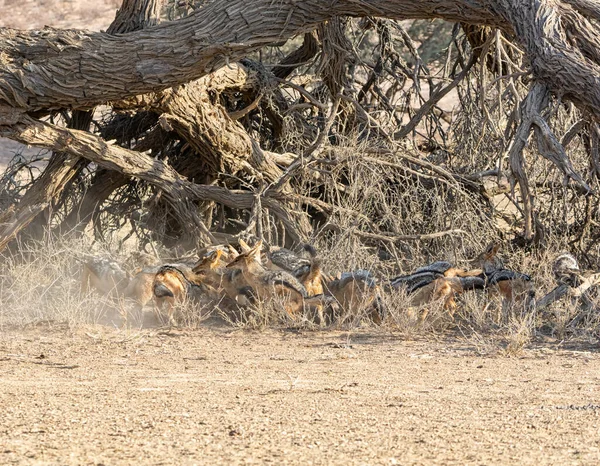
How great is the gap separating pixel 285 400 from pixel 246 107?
259 inches

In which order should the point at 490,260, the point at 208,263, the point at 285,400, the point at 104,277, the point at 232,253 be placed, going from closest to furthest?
the point at 285,400 < the point at 208,263 < the point at 232,253 < the point at 104,277 < the point at 490,260

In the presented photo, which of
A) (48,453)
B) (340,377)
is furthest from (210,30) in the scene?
(48,453)

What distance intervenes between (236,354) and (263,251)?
2.02 meters

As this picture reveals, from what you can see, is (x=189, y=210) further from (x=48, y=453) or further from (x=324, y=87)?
(x=48, y=453)

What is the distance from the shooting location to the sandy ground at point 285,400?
492cm

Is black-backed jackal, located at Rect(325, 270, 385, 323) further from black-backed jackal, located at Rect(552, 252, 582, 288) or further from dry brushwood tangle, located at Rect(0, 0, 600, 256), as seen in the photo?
black-backed jackal, located at Rect(552, 252, 582, 288)

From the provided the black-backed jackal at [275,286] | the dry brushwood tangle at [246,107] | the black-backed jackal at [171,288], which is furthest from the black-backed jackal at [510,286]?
the black-backed jackal at [171,288]

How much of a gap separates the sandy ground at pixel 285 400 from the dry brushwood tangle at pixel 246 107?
155cm

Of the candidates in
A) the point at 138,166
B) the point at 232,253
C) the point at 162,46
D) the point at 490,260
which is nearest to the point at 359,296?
the point at 232,253

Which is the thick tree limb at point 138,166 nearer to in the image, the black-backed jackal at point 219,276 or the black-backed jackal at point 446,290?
the black-backed jackal at point 219,276

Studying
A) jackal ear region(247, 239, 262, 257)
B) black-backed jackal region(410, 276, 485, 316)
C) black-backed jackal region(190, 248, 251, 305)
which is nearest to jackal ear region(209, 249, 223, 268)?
black-backed jackal region(190, 248, 251, 305)

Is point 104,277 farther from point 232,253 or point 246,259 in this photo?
point 246,259

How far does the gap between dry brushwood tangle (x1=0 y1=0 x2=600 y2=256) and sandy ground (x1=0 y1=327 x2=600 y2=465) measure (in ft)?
5.10

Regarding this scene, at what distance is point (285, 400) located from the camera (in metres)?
6.19
